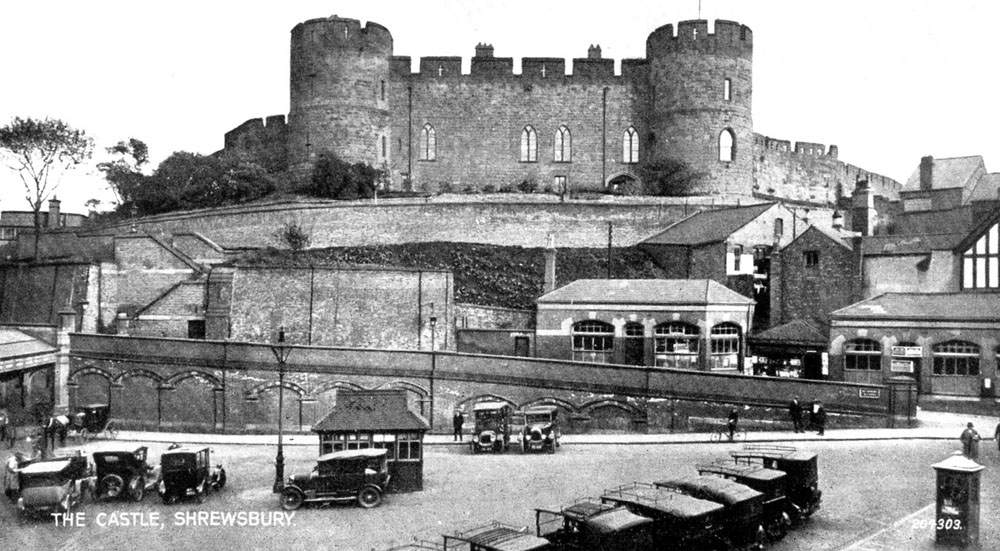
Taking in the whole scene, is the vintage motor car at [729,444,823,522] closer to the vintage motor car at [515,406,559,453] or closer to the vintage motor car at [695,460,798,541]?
the vintage motor car at [695,460,798,541]

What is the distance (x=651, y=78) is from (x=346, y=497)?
44.1m

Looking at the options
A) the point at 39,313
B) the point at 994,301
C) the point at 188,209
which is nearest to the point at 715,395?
the point at 994,301

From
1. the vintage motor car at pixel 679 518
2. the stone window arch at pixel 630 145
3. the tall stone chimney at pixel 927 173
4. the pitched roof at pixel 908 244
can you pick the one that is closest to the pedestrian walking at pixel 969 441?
the vintage motor car at pixel 679 518

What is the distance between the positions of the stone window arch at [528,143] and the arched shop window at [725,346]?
26.3m

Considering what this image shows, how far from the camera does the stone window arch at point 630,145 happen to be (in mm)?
58062

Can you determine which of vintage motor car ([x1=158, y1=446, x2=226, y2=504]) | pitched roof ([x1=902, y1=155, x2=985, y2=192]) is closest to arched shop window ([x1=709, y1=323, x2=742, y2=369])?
vintage motor car ([x1=158, y1=446, x2=226, y2=504])

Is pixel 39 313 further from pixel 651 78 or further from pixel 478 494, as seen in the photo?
pixel 651 78

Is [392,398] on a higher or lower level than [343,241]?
lower

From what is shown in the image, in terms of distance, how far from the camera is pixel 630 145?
58.2 metres

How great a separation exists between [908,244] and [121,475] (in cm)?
2911

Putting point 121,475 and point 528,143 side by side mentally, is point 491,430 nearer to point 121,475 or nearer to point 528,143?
point 121,475

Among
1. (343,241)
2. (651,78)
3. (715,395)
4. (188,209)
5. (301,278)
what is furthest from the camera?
(651,78)

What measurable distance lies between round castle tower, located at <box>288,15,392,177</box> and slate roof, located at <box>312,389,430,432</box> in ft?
111

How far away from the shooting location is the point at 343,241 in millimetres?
44625
